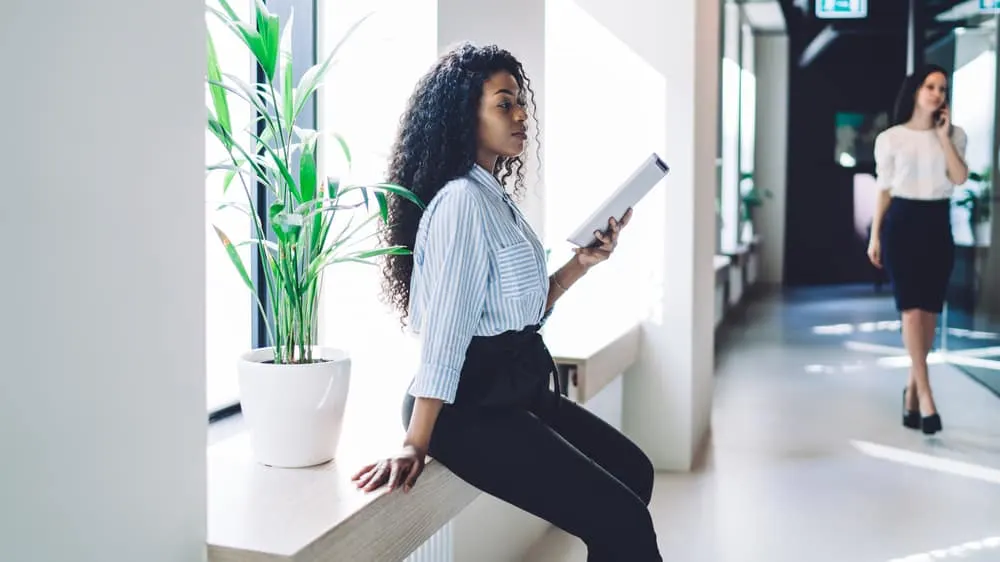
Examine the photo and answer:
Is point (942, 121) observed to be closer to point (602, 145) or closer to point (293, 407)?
point (602, 145)

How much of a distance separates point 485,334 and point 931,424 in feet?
11.2

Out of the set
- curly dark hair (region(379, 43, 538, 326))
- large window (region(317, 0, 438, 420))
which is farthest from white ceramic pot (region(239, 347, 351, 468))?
large window (region(317, 0, 438, 420))

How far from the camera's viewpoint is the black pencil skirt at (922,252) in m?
4.61

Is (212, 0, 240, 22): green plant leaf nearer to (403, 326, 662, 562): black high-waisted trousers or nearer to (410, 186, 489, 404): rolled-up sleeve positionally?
(410, 186, 489, 404): rolled-up sleeve

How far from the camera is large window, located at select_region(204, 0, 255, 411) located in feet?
7.98

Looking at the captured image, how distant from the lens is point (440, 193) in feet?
6.22

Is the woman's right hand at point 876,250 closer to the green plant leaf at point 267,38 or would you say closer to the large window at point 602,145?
the large window at point 602,145

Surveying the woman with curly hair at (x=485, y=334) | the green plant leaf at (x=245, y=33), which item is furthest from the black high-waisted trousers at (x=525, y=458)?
the green plant leaf at (x=245, y=33)

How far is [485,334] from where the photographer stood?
1908mm

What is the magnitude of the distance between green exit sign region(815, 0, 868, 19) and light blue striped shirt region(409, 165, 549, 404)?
22.0 ft

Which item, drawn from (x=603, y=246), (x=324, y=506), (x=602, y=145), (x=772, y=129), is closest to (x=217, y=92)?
(x=324, y=506)

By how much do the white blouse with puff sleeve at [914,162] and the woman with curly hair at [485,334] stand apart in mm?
2923

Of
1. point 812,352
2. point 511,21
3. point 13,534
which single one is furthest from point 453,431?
point 812,352

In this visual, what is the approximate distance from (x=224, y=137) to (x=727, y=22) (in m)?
9.60
